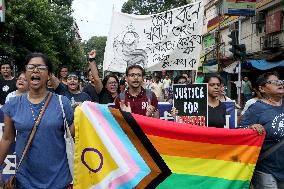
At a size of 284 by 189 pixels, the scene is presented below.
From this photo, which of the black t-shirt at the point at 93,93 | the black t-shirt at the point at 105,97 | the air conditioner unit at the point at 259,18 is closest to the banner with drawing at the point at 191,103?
the black t-shirt at the point at 105,97

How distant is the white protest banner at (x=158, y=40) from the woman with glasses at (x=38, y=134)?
488cm

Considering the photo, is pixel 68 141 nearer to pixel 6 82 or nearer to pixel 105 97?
pixel 105 97

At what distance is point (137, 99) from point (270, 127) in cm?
162

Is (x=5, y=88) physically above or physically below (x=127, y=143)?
above

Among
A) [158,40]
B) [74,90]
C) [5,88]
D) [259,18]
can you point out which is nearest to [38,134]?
[74,90]

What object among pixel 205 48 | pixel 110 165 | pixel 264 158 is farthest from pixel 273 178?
pixel 205 48

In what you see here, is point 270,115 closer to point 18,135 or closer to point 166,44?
point 18,135

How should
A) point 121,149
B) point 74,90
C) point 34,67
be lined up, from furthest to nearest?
point 74,90
point 121,149
point 34,67

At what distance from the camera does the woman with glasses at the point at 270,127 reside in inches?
168

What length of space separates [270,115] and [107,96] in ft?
10.5

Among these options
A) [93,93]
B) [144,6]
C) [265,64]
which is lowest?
[93,93]

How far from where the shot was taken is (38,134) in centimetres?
347

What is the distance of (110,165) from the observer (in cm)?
403

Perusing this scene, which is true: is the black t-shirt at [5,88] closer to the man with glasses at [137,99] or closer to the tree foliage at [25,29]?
the man with glasses at [137,99]
